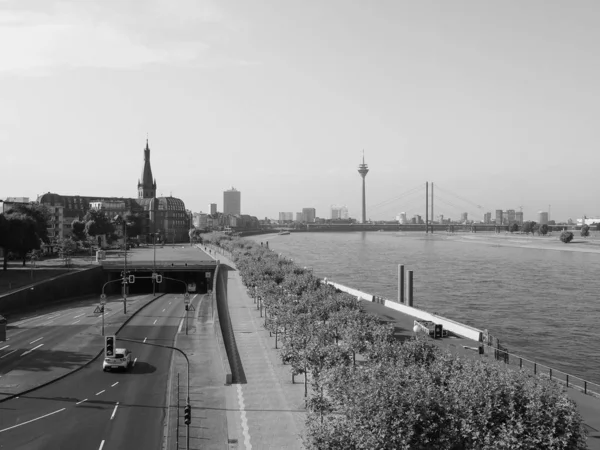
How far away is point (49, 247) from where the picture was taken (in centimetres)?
12550

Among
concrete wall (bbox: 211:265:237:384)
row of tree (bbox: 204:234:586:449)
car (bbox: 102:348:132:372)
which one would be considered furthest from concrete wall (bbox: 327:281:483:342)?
car (bbox: 102:348:132:372)

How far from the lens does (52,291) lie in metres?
79.1

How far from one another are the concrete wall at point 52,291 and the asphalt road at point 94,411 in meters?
30.5

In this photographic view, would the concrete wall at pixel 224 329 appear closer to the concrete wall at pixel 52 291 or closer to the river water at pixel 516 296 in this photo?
the concrete wall at pixel 52 291

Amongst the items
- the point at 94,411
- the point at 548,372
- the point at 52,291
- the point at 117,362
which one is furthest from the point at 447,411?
the point at 52,291

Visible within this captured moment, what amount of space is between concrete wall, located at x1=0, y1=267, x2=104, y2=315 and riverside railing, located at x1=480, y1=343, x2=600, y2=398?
5475 cm

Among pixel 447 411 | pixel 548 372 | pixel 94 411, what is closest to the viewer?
pixel 447 411

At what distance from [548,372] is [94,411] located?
87.8 feet

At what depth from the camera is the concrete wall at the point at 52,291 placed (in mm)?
67256

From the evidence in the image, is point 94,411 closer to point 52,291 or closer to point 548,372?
point 548,372

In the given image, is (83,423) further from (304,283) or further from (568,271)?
(568,271)

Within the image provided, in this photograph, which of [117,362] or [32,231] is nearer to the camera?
[117,362]

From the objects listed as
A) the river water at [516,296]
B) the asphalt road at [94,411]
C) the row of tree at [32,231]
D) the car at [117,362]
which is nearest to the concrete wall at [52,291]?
the row of tree at [32,231]

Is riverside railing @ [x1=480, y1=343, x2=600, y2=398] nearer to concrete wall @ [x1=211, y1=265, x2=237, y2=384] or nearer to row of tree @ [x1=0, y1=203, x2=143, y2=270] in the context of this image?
concrete wall @ [x1=211, y1=265, x2=237, y2=384]
